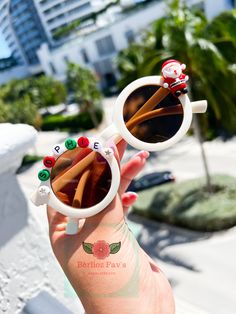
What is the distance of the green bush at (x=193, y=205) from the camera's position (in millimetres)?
12102

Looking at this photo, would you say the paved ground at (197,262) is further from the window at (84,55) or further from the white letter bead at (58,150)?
the window at (84,55)

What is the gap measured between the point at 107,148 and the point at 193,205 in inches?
443

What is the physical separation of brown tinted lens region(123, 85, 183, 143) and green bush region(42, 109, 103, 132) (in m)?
33.9

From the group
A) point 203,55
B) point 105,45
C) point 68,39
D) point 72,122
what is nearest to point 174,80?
point 203,55

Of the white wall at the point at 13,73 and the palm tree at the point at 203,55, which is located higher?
the palm tree at the point at 203,55

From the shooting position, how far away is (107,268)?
240cm

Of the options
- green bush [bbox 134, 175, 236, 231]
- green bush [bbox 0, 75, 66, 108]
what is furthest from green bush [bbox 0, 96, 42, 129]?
green bush [bbox 0, 75, 66, 108]

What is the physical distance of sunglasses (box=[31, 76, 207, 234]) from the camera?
7.52 ft

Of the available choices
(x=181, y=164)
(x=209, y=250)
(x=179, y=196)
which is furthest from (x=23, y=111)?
(x=209, y=250)

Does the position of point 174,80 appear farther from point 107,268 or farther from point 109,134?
point 107,268

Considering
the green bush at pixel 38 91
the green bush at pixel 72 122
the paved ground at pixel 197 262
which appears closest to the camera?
the paved ground at pixel 197 262

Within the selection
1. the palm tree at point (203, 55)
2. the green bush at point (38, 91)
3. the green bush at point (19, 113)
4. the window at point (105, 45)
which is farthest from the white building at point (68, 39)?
the palm tree at point (203, 55)

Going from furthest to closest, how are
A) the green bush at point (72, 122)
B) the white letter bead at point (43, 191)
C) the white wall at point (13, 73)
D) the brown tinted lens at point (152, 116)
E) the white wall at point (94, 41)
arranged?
1. the white wall at point (13, 73)
2. the white wall at point (94, 41)
3. the green bush at point (72, 122)
4. the brown tinted lens at point (152, 116)
5. the white letter bead at point (43, 191)

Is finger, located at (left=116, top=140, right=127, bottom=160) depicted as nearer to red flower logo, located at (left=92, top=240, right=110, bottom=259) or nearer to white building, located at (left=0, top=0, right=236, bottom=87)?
red flower logo, located at (left=92, top=240, right=110, bottom=259)
